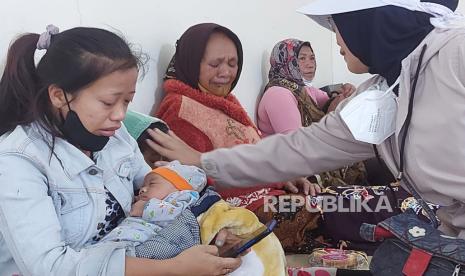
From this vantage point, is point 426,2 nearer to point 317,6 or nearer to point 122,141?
point 317,6

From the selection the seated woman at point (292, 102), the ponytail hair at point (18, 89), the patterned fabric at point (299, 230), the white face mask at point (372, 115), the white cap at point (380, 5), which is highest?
the white cap at point (380, 5)

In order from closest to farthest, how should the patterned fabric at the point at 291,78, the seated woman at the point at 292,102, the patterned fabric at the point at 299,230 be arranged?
the patterned fabric at the point at 299,230, the seated woman at the point at 292,102, the patterned fabric at the point at 291,78

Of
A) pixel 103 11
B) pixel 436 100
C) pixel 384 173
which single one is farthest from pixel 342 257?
pixel 103 11

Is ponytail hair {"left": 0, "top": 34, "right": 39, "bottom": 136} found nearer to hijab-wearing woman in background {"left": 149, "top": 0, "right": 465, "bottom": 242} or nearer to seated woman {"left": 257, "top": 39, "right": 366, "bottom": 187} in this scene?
hijab-wearing woman in background {"left": 149, "top": 0, "right": 465, "bottom": 242}

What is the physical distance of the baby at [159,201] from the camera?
135cm

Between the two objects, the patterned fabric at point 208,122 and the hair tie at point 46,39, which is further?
the patterned fabric at point 208,122

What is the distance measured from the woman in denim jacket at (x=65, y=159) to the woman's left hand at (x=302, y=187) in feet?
3.89

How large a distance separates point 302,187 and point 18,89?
1500mm

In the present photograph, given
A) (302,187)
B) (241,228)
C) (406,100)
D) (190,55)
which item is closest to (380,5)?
(406,100)

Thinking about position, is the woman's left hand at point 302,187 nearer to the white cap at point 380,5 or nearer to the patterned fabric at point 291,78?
the patterned fabric at point 291,78

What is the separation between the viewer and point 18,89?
1.36 m

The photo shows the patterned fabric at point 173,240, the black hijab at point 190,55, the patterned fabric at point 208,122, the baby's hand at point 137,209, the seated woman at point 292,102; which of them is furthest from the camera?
the seated woman at point 292,102

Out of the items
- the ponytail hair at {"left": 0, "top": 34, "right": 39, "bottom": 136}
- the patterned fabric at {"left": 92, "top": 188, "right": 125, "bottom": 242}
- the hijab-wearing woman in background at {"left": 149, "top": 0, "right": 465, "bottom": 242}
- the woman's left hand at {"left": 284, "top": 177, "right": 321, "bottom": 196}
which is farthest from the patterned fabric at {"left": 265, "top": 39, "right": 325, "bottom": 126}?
the ponytail hair at {"left": 0, "top": 34, "right": 39, "bottom": 136}

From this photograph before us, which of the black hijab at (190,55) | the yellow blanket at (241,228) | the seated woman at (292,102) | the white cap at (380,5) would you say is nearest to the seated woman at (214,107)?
the black hijab at (190,55)
